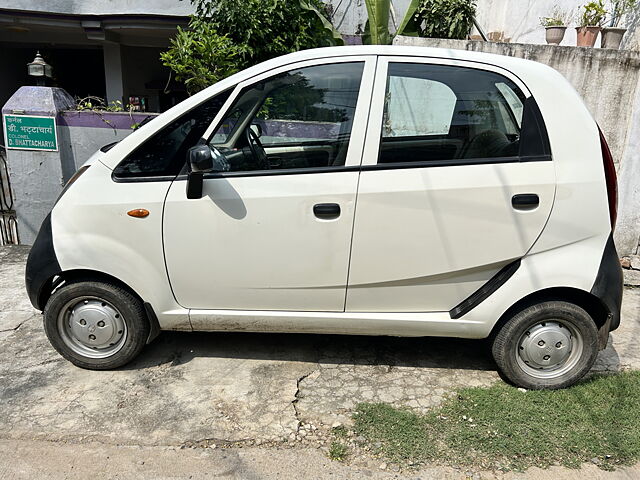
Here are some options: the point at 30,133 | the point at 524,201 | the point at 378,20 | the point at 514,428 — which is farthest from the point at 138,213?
the point at 378,20

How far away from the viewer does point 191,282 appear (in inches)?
118

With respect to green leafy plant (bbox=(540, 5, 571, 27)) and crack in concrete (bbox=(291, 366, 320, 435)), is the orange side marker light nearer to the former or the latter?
crack in concrete (bbox=(291, 366, 320, 435))

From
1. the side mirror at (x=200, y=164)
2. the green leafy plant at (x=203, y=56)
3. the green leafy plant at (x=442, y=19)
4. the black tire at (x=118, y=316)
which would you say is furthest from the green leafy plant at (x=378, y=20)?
the black tire at (x=118, y=316)

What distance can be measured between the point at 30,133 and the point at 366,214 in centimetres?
434

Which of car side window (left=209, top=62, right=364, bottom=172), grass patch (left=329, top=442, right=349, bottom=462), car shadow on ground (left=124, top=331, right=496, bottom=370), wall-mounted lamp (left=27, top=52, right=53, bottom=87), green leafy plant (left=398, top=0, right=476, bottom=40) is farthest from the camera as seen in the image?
green leafy plant (left=398, top=0, right=476, bottom=40)

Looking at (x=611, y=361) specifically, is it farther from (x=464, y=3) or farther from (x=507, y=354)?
(x=464, y=3)

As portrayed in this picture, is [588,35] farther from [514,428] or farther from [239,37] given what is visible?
[514,428]

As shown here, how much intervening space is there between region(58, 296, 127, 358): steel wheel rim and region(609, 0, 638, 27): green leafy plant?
600 cm

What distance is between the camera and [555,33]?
5.61 m

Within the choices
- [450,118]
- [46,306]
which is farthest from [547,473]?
[46,306]

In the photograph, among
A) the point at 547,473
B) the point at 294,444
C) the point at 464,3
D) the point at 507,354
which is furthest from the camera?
the point at 464,3

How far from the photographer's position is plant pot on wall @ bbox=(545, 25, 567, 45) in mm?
5578

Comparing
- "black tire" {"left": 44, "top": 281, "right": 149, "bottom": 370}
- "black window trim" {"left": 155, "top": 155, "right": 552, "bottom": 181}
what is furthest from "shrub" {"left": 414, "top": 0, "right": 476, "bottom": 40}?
"black tire" {"left": 44, "top": 281, "right": 149, "bottom": 370}

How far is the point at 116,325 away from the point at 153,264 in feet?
1.70
